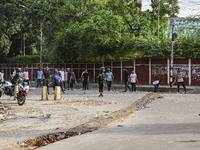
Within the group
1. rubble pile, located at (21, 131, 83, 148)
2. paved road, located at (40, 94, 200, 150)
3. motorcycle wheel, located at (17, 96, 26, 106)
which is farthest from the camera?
motorcycle wheel, located at (17, 96, 26, 106)

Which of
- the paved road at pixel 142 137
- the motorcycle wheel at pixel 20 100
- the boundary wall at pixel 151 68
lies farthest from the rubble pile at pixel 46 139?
the boundary wall at pixel 151 68

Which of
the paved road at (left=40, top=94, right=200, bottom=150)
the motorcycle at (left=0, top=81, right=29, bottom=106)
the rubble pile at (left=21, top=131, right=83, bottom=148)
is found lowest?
the rubble pile at (left=21, top=131, right=83, bottom=148)

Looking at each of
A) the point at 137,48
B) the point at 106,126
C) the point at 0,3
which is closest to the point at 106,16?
the point at 137,48

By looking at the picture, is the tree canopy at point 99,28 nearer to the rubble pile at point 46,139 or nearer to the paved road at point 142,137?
the paved road at point 142,137

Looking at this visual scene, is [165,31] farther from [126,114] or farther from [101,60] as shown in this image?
[126,114]

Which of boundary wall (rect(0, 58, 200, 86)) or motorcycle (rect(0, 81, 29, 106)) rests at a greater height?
boundary wall (rect(0, 58, 200, 86))

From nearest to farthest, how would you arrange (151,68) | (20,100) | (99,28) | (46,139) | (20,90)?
1. (46,139)
2. (20,100)
3. (20,90)
4. (99,28)
5. (151,68)

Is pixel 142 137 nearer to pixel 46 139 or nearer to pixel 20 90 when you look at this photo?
pixel 46 139

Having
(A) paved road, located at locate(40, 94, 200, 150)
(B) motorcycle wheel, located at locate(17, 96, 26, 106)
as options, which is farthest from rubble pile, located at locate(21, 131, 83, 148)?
(B) motorcycle wheel, located at locate(17, 96, 26, 106)

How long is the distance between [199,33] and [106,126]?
2701 centimetres

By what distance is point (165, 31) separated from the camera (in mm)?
41906

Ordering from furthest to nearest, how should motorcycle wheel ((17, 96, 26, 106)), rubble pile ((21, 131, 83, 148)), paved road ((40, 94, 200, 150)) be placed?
motorcycle wheel ((17, 96, 26, 106)) → rubble pile ((21, 131, 83, 148)) → paved road ((40, 94, 200, 150))

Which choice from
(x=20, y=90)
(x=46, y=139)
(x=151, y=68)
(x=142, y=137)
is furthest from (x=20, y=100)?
(x=151, y=68)

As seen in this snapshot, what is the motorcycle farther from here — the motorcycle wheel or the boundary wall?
the boundary wall
